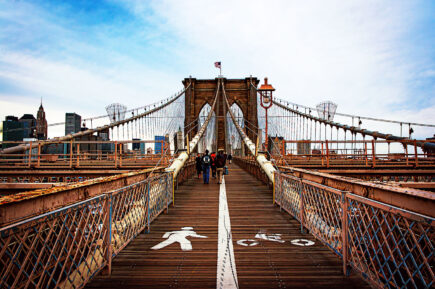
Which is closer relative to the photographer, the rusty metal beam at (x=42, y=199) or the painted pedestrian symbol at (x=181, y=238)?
the rusty metal beam at (x=42, y=199)

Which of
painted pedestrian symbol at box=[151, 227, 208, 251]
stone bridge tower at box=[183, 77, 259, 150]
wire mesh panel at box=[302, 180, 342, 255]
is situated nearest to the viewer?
wire mesh panel at box=[302, 180, 342, 255]

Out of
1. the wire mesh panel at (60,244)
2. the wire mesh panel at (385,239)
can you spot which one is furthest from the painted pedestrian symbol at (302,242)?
the wire mesh panel at (60,244)

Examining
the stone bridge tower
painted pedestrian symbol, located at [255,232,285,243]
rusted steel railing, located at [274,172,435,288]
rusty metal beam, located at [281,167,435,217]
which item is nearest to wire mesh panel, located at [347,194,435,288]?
rusted steel railing, located at [274,172,435,288]

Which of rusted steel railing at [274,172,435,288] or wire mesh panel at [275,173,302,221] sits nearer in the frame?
rusted steel railing at [274,172,435,288]

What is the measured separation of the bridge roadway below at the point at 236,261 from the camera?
315 centimetres

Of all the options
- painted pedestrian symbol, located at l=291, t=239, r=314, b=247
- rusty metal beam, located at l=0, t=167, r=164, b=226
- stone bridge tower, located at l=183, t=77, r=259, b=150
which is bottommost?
painted pedestrian symbol, located at l=291, t=239, r=314, b=247

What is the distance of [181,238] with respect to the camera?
4766 millimetres

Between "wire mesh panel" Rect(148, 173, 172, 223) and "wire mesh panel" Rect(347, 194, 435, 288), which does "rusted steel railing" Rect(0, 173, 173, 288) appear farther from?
"wire mesh panel" Rect(347, 194, 435, 288)

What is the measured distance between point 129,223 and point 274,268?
243cm

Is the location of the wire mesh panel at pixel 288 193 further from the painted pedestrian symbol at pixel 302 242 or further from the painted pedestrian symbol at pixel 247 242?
the painted pedestrian symbol at pixel 247 242

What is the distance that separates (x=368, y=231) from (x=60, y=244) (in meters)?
3.42

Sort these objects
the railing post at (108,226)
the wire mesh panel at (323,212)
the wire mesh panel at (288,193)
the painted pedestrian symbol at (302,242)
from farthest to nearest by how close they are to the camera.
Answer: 1. the wire mesh panel at (288,193)
2. the painted pedestrian symbol at (302,242)
3. the wire mesh panel at (323,212)
4. the railing post at (108,226)

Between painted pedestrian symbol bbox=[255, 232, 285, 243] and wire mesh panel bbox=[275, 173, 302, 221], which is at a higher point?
wire mesh panel bbox=[275, 173, 302, 221]

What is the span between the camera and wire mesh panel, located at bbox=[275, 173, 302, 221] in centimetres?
580
